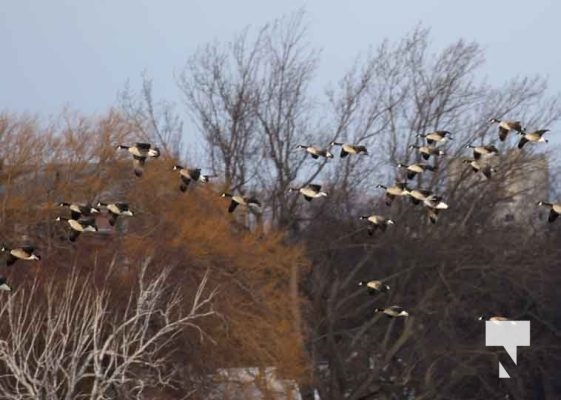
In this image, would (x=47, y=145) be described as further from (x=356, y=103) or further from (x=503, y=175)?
(x=503, y=175)

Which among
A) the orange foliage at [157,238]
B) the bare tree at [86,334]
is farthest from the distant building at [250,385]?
the bare tree at [86,334]

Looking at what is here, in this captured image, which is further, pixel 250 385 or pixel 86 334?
pixel 250 385

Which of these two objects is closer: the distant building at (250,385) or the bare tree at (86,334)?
the bare tree at (86,334)

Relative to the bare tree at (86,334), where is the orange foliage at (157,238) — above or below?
above

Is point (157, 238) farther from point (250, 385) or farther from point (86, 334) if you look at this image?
point (86, 334)

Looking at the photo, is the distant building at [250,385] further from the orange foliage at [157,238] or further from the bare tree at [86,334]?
the bare tree at [86,334]

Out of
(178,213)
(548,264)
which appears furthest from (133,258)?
(548,264)

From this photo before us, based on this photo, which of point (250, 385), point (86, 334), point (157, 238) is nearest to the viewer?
point (86, 334)

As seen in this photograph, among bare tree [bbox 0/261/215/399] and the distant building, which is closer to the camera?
bare tree [bbox 0/261/215/399]

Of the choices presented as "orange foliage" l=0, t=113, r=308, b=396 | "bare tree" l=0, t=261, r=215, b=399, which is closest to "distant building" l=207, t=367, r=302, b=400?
"orange foliage" l=0, t=113, r=308, b=396

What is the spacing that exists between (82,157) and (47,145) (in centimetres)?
83

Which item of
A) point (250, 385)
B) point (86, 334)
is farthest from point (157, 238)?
point (86, 334)

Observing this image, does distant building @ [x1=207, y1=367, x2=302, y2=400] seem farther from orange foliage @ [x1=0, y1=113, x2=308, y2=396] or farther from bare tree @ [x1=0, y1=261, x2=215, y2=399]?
bare tree @ [x1=0, y1=261, x2=215, y2=399]

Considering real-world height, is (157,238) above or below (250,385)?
above
